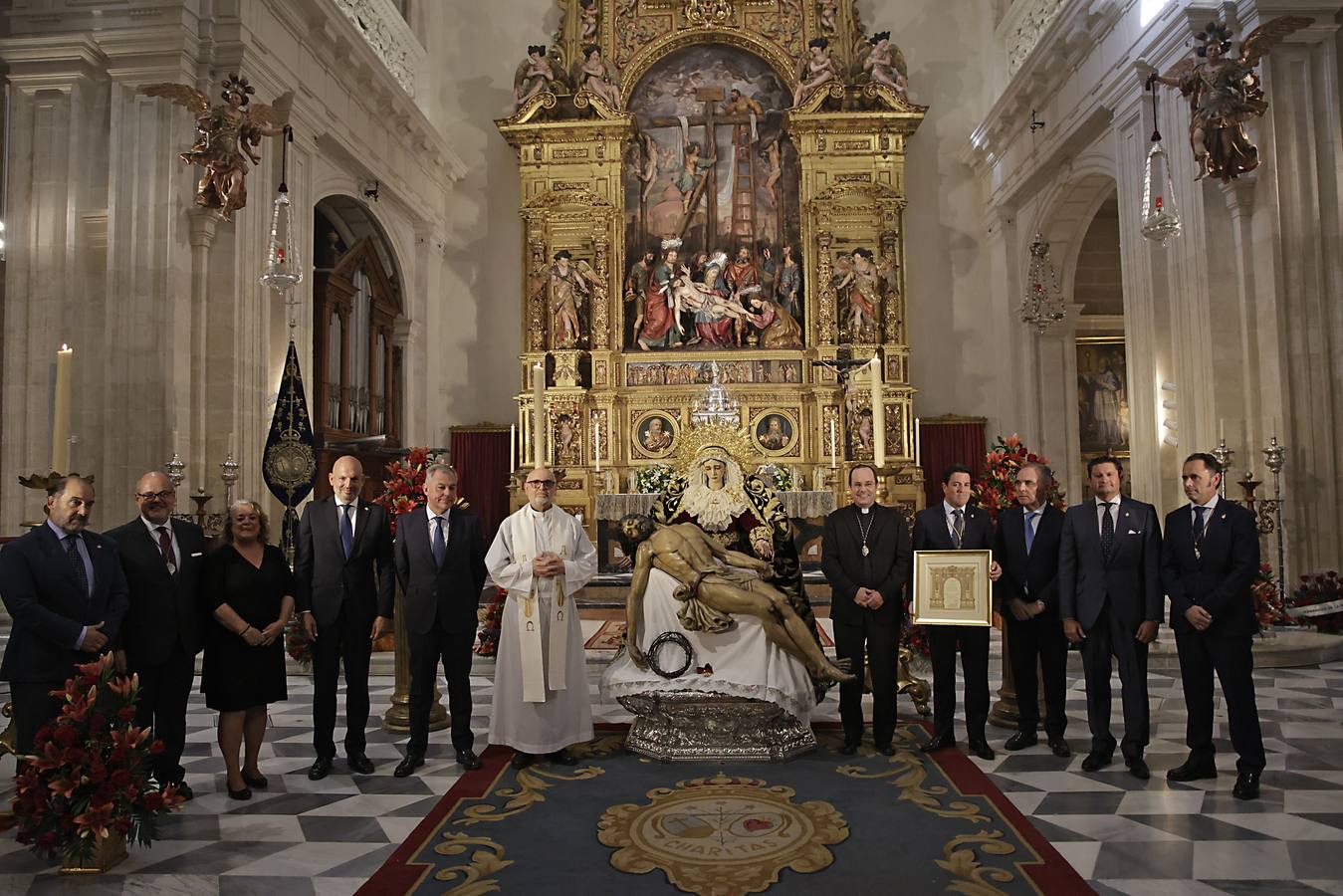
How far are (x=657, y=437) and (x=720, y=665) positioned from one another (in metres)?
9.78

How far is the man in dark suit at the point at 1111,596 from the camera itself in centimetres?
466

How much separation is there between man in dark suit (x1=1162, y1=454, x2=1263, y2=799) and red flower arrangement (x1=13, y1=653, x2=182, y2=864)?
453 cm

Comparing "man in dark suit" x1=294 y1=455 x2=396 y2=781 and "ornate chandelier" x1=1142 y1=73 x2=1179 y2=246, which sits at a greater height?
"ornate chandelier" x1=1142 y1=73 x2=1179 y2=246

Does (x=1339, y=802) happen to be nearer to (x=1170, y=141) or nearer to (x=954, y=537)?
(x=954, y=537)

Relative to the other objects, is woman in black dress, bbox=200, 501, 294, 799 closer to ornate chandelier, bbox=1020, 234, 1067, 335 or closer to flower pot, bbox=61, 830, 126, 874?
flower pot, bbox=61, 830, 126, 874

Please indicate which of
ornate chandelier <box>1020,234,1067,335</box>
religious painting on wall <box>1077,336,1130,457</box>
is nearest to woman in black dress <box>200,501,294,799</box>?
ornate chandelier <box>1020,234,1067,335</box>

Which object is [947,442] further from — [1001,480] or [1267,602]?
[1001,480]

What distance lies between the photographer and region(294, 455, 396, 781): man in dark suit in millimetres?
4832

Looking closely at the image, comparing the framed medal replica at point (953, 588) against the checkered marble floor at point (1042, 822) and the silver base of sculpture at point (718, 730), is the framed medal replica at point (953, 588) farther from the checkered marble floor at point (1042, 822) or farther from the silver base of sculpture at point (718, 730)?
the silver base of sculpture at point (718, 730)

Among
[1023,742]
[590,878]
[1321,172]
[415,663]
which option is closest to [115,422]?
[415,663]

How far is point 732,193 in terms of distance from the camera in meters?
15.6

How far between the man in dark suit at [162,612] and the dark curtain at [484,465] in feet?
37.1

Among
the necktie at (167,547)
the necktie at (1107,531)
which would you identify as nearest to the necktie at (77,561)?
the necktie at (167,547)

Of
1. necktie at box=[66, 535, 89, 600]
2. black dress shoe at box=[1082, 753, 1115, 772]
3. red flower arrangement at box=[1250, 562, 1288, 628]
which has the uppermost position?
necktie at box=[66, 535, 89, 600]
